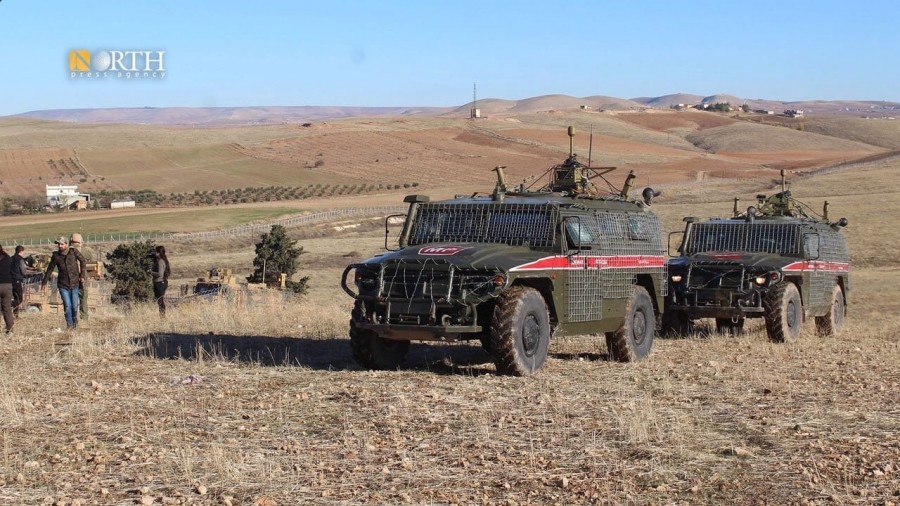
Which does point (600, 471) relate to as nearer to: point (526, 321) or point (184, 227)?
point (526, 321)

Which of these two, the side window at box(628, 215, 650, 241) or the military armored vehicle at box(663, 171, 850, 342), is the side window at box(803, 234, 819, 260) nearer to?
the military armored vehicle at box(663, 171, 850, 342)

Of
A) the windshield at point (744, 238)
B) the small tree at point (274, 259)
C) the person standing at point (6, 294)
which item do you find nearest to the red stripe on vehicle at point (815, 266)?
the windshield at point (744, 238)

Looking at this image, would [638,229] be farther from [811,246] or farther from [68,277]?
[68,277]

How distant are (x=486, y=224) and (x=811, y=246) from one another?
7810 mm

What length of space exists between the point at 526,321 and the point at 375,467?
4271 mm

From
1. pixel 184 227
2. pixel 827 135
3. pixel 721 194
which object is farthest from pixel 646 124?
pixel 184 227

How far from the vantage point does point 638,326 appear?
13.9 m

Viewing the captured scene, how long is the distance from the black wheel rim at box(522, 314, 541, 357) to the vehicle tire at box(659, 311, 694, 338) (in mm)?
6202

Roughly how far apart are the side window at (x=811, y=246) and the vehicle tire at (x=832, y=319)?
1.15 metres

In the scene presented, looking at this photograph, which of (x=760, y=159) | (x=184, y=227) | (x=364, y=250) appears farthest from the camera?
(x=760, y=159)

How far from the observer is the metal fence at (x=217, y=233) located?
4994cm

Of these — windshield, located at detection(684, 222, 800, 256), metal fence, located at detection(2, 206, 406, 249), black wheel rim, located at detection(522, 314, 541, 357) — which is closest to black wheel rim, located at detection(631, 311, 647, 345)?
black wheel rim, located at detection(522, 314, 541, 357)

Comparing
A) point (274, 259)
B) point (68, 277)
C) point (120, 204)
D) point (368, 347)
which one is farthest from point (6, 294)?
point (120, 204)

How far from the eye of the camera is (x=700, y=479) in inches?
283
